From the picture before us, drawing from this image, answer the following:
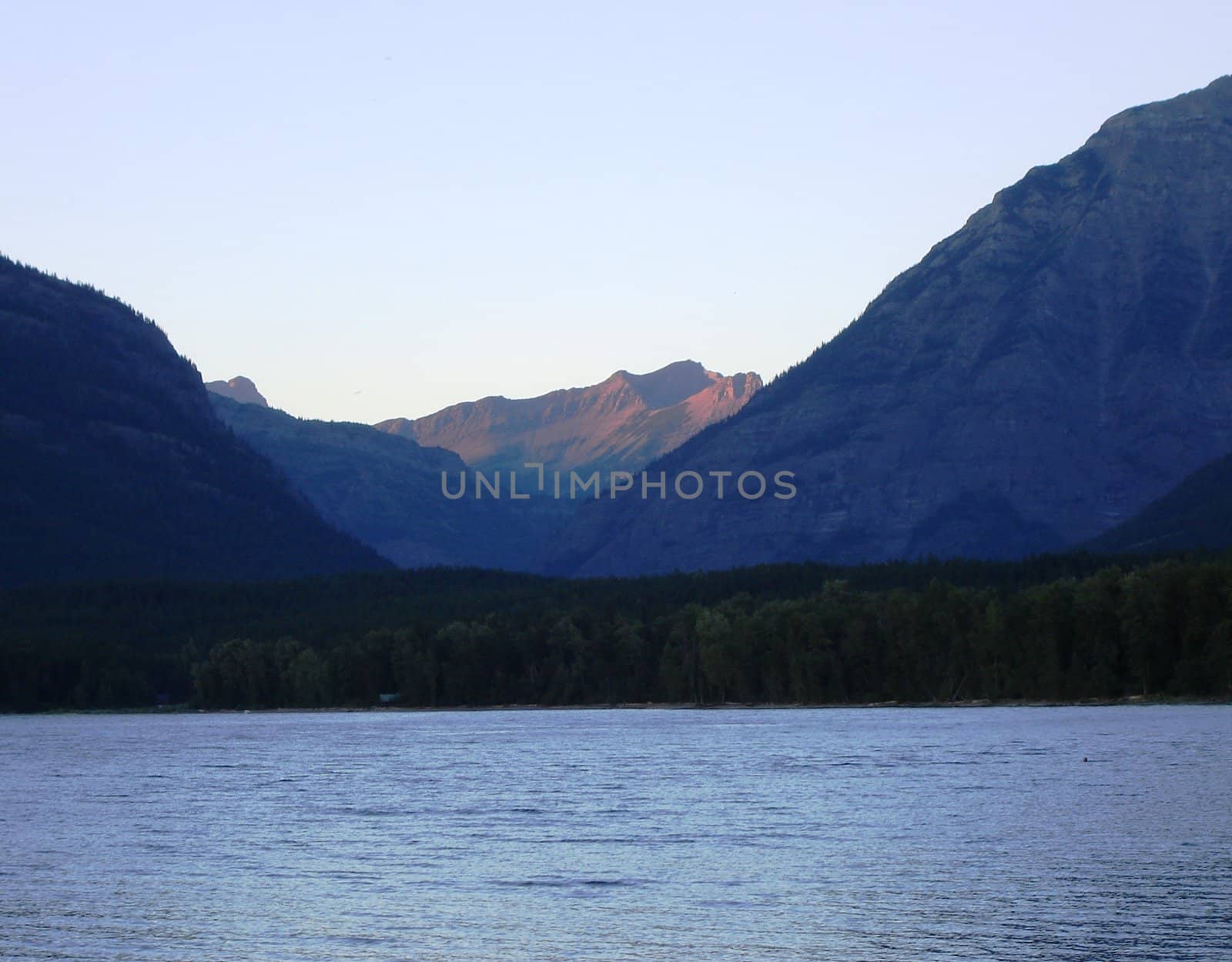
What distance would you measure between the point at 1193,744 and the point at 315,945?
82967mm

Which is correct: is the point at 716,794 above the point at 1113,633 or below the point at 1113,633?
below

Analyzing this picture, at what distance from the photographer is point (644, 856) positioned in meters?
73.9

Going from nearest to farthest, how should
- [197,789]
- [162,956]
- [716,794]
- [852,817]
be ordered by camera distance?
1. [162,956]
2. [852,817]
3. [716,794]
4. [197,789]

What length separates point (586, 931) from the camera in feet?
183

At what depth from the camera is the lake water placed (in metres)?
54.4

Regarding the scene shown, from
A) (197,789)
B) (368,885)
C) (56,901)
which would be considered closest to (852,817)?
(368,885)

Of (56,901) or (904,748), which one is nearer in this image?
(56,901)

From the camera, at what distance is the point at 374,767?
13200 centimetres

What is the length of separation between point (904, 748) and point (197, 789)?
51.6 m

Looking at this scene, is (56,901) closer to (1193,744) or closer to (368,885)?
(368,885)

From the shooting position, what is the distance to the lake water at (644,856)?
54.4 m

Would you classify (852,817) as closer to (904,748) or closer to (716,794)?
(716,794)

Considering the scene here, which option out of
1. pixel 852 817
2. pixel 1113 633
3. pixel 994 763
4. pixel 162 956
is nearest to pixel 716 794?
pixel 852 817

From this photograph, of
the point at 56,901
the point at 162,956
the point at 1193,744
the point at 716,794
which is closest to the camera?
the point at 162,956
